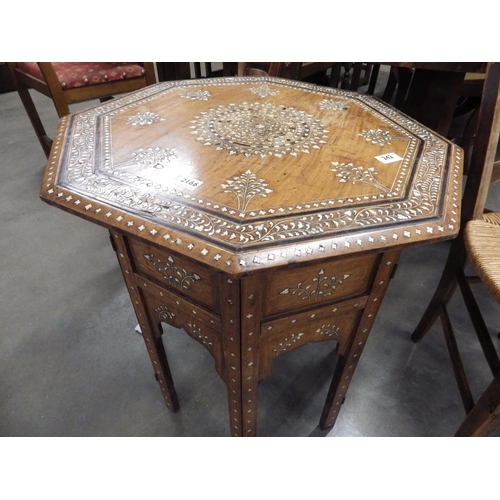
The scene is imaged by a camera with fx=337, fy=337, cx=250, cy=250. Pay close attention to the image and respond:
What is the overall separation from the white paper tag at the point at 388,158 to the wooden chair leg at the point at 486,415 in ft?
1.84

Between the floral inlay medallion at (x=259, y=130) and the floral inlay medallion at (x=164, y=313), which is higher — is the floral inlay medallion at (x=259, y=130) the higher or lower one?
the higher one

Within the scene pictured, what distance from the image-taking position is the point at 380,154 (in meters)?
0.81

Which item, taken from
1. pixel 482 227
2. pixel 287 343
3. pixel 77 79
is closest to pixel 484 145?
pixel 482 227

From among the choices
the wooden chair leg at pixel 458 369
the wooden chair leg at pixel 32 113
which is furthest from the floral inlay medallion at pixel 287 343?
the wooden chair leg at pixel 32 113

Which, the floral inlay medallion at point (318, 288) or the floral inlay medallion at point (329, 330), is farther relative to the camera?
the floral inlay medallion at point (329, 330)

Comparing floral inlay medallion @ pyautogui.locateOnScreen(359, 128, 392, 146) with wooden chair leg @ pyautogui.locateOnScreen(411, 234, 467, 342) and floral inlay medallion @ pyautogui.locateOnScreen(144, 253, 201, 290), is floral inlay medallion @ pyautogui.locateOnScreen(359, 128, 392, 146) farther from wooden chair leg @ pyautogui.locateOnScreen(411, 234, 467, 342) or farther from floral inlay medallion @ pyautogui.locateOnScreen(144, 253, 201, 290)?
floral inlay medallion @ pyautogui.locateOnScreen(144, 253, 201, 290)

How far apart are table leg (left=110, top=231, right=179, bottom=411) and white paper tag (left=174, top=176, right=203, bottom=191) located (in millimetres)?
166

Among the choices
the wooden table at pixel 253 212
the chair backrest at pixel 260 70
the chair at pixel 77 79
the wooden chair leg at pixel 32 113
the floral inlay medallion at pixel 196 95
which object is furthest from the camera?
the wooden chair leg at pixel 32 113

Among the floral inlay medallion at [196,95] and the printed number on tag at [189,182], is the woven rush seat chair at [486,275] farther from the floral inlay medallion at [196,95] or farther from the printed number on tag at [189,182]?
the floral inlay medallion at [196,95]

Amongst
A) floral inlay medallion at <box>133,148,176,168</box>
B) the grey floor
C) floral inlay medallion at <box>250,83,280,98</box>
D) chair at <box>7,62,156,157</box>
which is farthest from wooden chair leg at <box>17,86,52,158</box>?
floral inlay medallion at <box>133,148,176,168</box>

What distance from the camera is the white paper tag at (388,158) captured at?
78 centimetres

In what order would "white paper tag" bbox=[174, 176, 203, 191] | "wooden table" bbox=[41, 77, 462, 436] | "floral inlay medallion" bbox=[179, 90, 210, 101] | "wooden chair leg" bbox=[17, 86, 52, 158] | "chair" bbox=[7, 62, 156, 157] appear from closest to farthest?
"wooden table" bbox=[41, 77, 462, 436] < "white paper tag" bbox=[174, 176, 203, 191] < "floral inlay medallion" bbox=[179, 90, 210, 101] < "chair" bbox=[7, 62, 156, 157] < "wooden chair leg" bbox=[17, 86, 52, 158]

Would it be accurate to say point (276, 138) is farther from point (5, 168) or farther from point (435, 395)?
point (5, 168)

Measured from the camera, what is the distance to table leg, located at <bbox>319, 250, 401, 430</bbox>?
71cm
